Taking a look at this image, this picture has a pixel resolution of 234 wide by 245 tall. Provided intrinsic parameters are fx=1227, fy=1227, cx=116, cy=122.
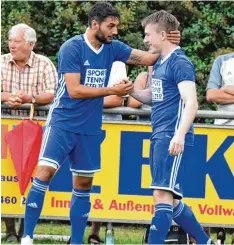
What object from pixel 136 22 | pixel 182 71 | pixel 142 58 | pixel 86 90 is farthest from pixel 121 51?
pixel 136 22

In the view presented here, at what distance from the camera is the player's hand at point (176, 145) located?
35.9ft

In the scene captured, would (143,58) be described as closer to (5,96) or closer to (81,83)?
(81,83)

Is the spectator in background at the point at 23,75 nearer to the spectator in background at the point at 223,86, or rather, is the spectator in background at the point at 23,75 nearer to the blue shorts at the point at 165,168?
the spectator in background at the point at 223,86

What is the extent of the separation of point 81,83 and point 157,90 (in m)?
0.85

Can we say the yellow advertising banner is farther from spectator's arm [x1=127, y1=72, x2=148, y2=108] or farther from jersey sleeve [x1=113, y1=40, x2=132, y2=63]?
jersey sleeve [x1=113, y1=40, x2=132, y2=63]

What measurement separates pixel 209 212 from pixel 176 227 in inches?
17.1

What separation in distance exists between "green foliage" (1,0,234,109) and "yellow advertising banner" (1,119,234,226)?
12.3 ft

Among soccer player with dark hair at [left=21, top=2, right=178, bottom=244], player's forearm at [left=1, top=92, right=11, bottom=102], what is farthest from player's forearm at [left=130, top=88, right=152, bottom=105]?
player's forearm at [left=1, top=92, right=11, bottom=102]

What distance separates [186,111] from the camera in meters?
11.1

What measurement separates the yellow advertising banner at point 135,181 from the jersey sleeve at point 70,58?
1.40 meters

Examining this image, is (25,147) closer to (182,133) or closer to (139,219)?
(139,219)

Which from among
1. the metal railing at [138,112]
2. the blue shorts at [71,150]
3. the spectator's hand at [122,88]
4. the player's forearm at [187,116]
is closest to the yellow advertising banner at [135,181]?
the metal railing at [138,112]

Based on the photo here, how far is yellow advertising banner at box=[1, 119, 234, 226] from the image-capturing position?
1302 cm

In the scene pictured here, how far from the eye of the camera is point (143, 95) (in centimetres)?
1209
